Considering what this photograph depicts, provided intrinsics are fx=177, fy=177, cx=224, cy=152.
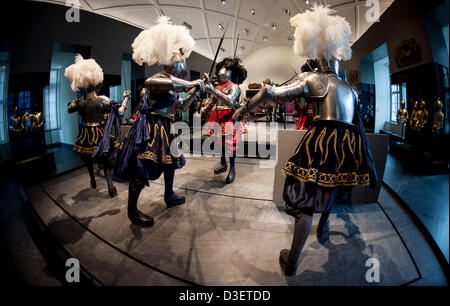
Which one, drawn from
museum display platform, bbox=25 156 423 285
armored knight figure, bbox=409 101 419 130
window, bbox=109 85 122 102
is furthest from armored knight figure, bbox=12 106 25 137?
armored knight figure, bbox=409 101 419 130

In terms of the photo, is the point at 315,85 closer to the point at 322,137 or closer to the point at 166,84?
the point at 322,137

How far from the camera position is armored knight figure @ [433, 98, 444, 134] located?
47.8 inches

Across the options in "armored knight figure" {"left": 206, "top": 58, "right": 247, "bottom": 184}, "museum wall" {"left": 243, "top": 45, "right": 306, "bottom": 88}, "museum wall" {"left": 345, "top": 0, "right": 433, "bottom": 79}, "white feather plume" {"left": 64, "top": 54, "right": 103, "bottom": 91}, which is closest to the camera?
"museum wall" {"left": 345, "top": 0, "right": 433, "bottom": 79}

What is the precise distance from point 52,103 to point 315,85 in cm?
326

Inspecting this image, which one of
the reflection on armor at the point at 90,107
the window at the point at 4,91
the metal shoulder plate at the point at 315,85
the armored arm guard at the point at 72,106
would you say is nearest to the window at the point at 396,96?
the metal shoulder plate at the point at 315,85

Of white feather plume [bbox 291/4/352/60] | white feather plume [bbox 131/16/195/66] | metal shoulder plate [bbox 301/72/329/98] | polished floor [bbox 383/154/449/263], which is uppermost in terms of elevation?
white feather plume [bbox 131/16/195/66]

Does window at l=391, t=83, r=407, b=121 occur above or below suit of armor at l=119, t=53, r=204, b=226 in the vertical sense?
above

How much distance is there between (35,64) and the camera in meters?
1.97

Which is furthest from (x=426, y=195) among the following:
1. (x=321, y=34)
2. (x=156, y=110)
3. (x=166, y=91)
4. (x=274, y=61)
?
(x=274, y=61)

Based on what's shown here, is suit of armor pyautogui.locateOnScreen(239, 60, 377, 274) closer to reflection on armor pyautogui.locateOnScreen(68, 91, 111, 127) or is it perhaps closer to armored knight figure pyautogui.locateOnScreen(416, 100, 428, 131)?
armored knight figure pyautogui.locateOnScreen(416, 100, 428, 131)

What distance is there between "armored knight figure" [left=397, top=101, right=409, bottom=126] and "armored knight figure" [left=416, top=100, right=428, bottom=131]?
0.31m

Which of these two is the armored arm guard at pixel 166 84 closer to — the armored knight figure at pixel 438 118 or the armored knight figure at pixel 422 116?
the armored knight figure at pixel 438 118

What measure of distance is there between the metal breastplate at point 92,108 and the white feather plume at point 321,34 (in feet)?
8.98

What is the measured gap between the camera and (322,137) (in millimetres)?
1184
